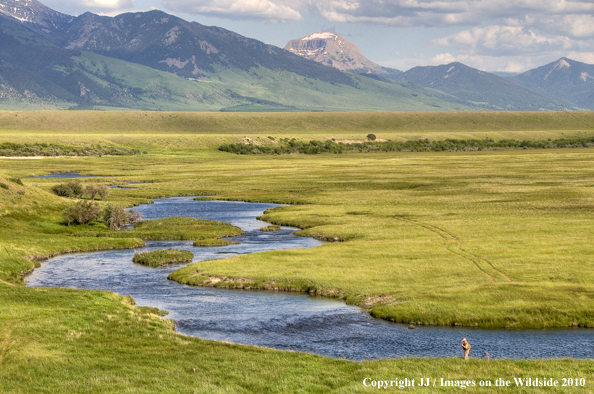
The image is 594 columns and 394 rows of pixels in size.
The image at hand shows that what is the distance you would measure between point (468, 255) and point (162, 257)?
29.5 meters

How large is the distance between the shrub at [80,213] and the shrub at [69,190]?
22.7 meters

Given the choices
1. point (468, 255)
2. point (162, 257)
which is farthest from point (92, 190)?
point (468, 255)

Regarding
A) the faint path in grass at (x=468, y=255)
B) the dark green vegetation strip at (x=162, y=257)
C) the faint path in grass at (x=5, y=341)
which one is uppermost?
the faint path in grass at (x=468, y=255)

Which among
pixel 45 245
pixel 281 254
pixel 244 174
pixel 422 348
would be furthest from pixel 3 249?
pixel 244 174

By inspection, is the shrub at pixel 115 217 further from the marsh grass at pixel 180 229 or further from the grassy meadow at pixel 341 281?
the grassy meadow at pixel 341 281

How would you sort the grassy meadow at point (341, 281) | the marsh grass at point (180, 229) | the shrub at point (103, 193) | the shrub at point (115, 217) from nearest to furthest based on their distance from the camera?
the grassy meadow at point (341, 281) → the marsh grass at point (180, 229) → the shrub at point (115, 217) → the shrub at point (103, 193)

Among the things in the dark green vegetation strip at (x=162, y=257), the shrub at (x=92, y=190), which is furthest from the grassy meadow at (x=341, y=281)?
the shrub at (x=92, y=190)

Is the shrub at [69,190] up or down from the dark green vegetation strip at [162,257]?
up

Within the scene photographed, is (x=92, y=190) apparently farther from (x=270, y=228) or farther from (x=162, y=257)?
(x=162, y=257)

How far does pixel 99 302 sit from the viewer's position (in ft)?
137

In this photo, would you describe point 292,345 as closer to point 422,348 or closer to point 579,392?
point 422,348

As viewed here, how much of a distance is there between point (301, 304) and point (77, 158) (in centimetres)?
16738

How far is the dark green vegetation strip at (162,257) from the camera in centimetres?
5988

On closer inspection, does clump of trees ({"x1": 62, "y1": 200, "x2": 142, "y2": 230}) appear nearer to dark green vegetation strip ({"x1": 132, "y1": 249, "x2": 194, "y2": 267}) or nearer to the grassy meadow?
the grassy meadow
